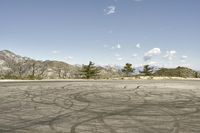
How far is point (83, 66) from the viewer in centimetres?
5678

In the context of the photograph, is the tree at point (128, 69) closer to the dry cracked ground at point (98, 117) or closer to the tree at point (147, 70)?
the tree at point (147, 70)

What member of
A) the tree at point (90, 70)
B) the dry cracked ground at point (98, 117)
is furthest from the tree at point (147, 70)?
the dry cracked ground at point (98, 117)

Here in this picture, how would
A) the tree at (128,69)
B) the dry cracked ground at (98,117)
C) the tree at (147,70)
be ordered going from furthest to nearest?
the tree at (147,70) → the tree at (128,69) → the dry cracked ground at (98,117)

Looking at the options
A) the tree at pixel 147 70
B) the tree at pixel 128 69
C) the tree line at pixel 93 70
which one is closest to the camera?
the tree line at pixel 93 70

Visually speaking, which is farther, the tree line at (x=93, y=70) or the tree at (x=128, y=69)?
the tree at (x=128, y=69)

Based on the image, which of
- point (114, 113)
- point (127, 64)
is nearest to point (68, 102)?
point (114, 113)

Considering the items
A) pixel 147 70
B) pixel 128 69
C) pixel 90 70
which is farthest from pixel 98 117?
pixel 147 70

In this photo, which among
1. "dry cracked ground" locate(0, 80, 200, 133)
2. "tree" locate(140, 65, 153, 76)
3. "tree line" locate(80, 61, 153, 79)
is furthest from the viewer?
"tree" locate(140, 65, 153, 76)

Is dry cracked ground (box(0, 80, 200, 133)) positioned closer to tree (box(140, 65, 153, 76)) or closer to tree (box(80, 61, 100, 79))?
tree (box(80, 61, 100, 79))

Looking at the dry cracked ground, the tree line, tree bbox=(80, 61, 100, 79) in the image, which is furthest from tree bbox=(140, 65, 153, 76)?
the dry cracked ground

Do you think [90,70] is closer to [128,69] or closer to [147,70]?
[128,69]

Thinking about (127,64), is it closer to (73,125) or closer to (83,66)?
(83,66)

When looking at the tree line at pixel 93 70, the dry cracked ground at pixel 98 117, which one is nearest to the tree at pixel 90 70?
the tree line at pixel 93 70

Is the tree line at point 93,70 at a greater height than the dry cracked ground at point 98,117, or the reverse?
the tree line at point 93,70
